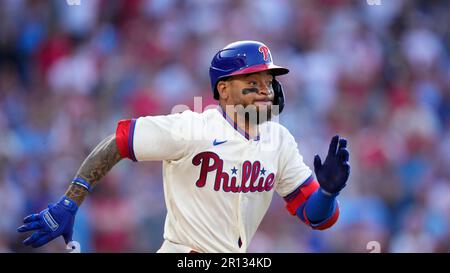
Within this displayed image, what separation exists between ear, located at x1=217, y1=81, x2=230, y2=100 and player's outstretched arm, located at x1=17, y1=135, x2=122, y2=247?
0.61 metres

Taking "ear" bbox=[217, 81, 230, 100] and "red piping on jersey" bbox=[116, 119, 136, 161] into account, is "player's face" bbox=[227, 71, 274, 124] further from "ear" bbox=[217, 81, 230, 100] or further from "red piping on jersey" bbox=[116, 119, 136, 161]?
"red piping on jersey" bbox=[116, 119, 136, 161]

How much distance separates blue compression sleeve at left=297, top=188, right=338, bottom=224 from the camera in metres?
4.32

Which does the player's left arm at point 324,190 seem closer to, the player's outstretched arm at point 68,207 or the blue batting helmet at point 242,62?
the blue batting helmet at point 242,62

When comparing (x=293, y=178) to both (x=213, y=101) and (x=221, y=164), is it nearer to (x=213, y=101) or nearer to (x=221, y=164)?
(x=221, y=164)

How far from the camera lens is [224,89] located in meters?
4.42

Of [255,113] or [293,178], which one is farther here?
[293,178]

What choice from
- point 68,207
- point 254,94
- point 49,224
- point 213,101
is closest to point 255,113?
point 254,94

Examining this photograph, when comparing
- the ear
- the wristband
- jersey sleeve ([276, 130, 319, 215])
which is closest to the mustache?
the ear

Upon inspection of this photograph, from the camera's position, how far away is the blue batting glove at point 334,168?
4137 mm

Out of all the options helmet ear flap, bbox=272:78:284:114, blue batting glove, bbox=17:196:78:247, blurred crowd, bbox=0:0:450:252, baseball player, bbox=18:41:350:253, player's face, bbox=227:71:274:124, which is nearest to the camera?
blue batting glove, bbox=17:196:78:247

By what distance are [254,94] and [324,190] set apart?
1.93 ft

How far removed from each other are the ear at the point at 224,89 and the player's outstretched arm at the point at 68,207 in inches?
24.1
